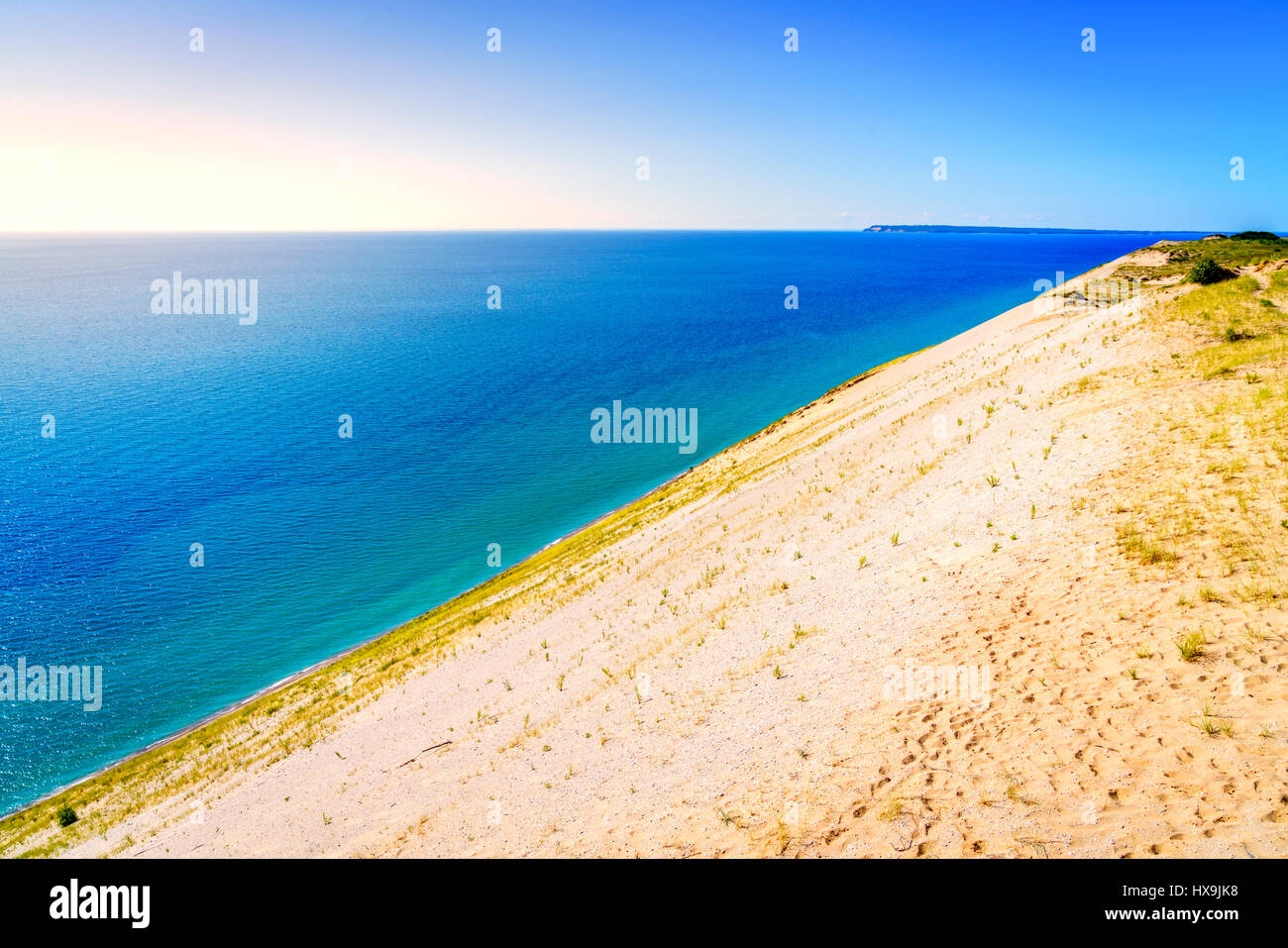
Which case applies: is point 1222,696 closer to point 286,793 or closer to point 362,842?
point 362,842

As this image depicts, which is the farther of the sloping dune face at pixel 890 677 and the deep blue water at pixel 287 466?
the deep blue water at pixel 287 466

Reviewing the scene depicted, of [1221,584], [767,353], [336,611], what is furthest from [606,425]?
[1221,584]

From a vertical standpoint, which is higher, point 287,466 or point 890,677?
point 287,466

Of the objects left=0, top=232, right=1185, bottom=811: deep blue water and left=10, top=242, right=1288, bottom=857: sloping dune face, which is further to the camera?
left=0, top=232, right=1185, bottom=811: deep blue water
